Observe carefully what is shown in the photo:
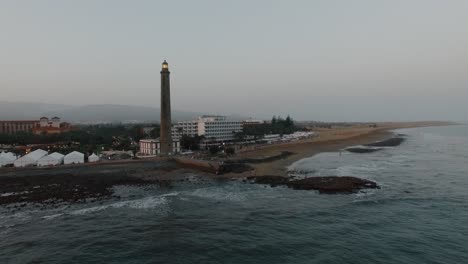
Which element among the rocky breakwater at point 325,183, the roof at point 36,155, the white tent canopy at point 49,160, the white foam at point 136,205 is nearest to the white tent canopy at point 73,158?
the white tent canopy at point 49,160

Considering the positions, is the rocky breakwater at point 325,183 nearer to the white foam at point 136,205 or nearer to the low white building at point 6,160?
the white foam at point 136,205

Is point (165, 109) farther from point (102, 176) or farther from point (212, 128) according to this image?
point (212, 128)

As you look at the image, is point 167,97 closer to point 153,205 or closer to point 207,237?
point 153,205

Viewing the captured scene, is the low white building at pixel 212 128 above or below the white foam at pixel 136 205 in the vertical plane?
above

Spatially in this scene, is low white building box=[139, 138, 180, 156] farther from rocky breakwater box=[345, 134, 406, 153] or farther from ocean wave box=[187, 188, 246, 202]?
rocky breakwater box=[345, 134, 406, 153]

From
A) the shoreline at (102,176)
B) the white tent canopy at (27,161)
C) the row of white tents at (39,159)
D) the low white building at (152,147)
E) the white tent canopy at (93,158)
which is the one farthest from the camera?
the low white building at (152,147)

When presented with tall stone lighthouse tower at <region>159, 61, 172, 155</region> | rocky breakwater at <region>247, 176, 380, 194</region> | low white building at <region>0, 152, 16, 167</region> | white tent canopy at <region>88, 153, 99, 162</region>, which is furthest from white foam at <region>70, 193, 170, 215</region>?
low white building at <region>0, 152, 16, 167</region>

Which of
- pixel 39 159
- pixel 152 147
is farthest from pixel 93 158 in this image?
pixel 152 147
